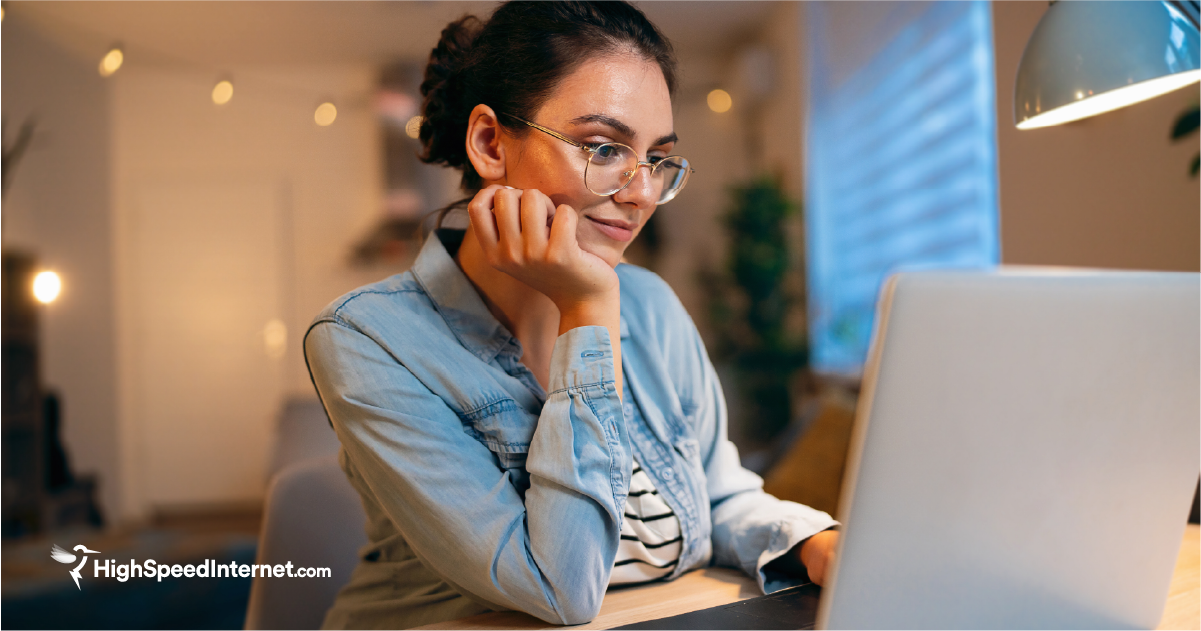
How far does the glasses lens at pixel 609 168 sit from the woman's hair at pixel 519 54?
4.3 inches

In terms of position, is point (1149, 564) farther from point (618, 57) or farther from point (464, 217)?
point (464, 217)

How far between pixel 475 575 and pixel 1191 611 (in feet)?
2.18

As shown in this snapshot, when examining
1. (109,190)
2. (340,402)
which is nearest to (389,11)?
(109,190)

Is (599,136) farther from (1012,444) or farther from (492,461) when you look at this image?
(1012,444)

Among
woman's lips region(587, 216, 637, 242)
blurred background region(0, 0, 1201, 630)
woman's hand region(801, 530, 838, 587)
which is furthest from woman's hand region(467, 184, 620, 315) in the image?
blurred background region(0, 0, 1201, 630)

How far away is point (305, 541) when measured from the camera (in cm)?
116

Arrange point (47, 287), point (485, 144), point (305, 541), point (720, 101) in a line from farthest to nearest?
1. point (720, 101)
2. point (47, 287)
3. point (305, 541)
4. point (485, 144)

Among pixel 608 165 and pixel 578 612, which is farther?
pixel 608 165

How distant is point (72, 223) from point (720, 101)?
3.41 meters

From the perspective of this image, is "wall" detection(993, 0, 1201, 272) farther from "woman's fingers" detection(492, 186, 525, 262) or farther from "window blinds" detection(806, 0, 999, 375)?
"woman's fingers" detection(492, 186, 525, 262)

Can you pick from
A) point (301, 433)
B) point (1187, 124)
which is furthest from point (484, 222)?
point (301, 433)

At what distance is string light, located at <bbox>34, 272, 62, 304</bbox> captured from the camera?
3.25 m

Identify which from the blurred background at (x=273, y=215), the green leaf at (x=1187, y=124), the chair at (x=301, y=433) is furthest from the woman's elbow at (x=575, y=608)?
the blurred background at (x=273, y=215)

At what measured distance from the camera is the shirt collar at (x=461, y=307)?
35.3 inches
